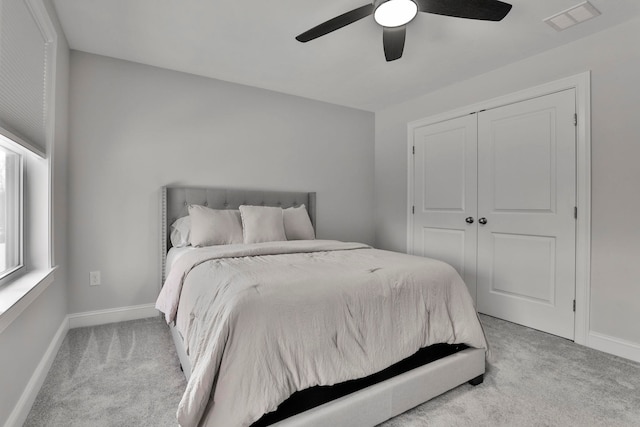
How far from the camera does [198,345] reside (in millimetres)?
1261

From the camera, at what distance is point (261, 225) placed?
2678mm

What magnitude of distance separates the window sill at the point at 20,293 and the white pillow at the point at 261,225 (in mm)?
1278

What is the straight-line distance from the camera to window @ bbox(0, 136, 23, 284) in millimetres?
1572

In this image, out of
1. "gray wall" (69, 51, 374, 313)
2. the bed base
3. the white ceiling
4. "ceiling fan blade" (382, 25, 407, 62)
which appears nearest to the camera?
the bed base

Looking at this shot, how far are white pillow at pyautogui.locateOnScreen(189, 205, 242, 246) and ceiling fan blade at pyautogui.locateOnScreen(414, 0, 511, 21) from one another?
2011mm

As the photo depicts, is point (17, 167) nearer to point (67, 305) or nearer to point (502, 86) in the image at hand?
point (67, 305)

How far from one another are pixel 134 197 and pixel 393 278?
2.33 metres

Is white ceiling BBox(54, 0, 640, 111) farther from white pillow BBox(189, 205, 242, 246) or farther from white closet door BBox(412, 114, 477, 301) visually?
white pillow BBox(189, 205, 242, 246)

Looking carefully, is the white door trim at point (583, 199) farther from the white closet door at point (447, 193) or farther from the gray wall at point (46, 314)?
the gray wall at point (46, 314)

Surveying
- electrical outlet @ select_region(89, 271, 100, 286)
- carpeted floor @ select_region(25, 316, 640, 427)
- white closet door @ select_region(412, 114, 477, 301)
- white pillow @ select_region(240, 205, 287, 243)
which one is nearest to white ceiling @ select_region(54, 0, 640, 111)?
white closet door @ select_region(412, 114, 477, 301)

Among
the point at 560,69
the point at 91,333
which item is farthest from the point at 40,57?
the point at 560,69

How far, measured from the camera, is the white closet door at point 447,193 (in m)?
3.09

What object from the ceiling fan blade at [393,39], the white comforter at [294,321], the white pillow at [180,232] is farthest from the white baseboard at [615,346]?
the white pillow at [180,232]

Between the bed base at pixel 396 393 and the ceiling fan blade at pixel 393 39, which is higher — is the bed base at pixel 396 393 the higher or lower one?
the lower one
